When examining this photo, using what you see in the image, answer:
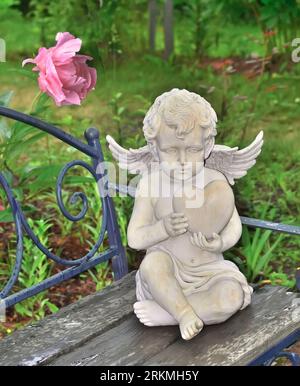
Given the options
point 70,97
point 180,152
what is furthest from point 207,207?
point 70,97

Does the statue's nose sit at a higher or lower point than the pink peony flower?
lower

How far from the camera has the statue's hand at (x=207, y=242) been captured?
8.25 feet

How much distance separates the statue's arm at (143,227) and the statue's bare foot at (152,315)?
0.17 metres

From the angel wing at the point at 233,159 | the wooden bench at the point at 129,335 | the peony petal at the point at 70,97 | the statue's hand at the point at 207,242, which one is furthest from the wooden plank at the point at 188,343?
the peony petal at the point at 70,97

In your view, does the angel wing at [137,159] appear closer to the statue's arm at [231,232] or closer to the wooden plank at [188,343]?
the statue's arm at [231,232]

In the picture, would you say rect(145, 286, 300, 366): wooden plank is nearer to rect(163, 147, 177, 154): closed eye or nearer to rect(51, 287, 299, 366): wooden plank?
rect(51, 287, 299, 366): wooden plank

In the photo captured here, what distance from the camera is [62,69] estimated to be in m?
2.89

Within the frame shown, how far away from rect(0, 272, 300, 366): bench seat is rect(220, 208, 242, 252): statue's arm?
230mm

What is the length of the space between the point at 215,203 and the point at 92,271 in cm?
162

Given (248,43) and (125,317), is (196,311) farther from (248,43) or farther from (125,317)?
(248,43)

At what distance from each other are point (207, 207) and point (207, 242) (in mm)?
98

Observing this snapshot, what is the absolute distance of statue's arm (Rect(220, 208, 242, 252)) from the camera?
8.40 ft

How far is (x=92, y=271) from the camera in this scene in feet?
13.3

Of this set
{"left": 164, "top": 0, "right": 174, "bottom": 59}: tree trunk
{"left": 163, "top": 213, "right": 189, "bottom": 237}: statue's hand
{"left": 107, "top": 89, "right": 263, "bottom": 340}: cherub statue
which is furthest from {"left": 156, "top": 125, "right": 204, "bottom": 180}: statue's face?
{"left": 164, "top": 0, "right": 174, "bottom": 59}: tree trunk
